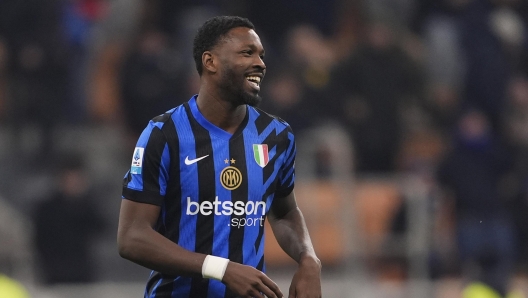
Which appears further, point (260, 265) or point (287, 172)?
point (287, 172)

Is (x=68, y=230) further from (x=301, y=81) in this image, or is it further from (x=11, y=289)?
(x=301, y=81)

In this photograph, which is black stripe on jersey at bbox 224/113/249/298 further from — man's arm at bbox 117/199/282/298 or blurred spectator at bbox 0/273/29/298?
blurred spectator at bbox 0/273/29/298

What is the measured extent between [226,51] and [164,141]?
19.7 inches

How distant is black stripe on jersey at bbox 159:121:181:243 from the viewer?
4.59 m

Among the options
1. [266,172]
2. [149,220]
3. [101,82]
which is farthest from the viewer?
[101,82]

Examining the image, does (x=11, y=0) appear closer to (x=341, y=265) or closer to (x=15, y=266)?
(x=15, y=266)

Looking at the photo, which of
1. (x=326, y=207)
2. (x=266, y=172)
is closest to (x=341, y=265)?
(x=326, y=207)

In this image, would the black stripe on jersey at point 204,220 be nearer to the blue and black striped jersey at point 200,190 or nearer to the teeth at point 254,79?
the blue and black striped jersey at point 200,190

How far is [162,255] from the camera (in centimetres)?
436

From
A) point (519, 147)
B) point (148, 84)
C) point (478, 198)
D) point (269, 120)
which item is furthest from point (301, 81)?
point (269, 120)

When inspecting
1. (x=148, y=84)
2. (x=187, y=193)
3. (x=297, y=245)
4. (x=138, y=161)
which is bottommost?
(x=297, y=245)

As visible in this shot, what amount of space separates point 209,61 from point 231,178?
0.55 meters

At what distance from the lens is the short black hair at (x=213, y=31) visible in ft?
15.5

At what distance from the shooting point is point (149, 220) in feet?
14.7
